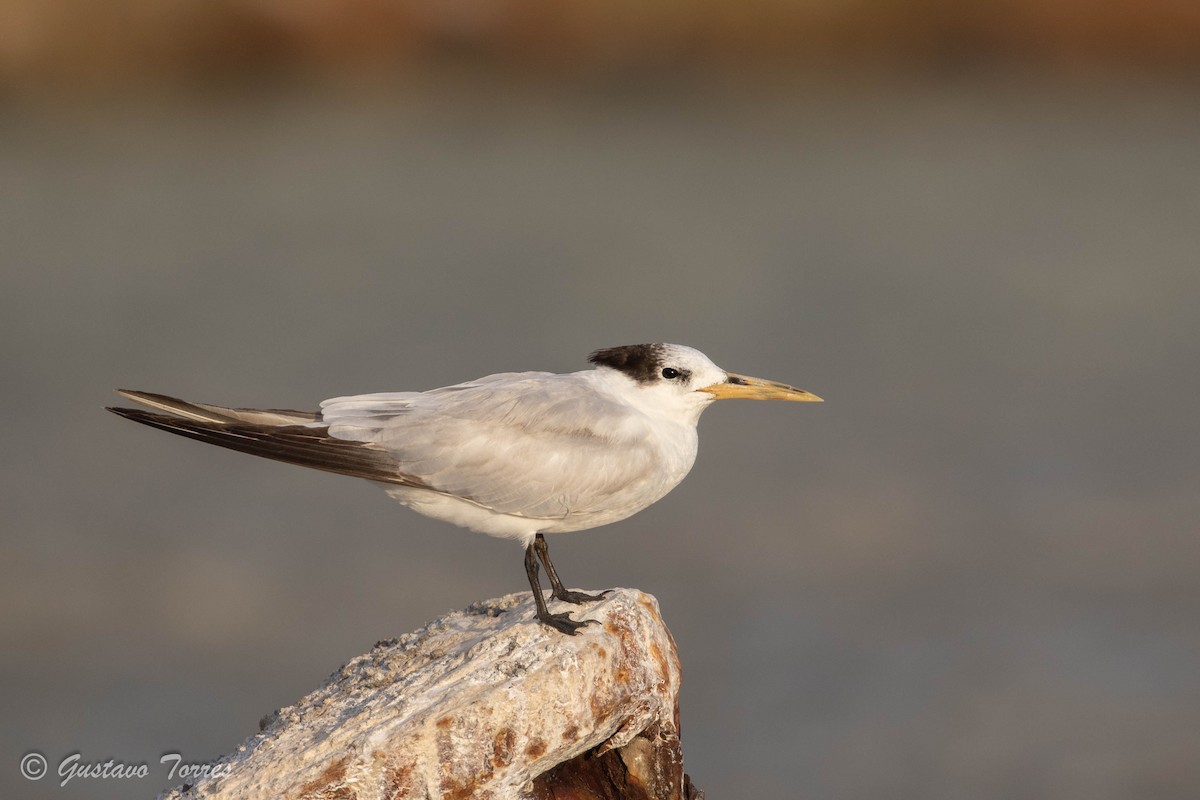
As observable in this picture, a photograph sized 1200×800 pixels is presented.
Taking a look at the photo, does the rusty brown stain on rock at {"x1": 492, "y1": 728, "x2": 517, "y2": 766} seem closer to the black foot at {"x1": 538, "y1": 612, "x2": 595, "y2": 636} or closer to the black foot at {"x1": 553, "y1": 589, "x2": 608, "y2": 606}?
the black foot at {"x1": 538, "y1": 612, "x2": 595, "y2": 636}

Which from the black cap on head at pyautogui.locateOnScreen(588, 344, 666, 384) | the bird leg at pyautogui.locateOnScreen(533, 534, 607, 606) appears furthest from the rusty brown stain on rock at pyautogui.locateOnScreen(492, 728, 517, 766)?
the black cap on head at pyautogui.locateOnScreen(588, 344, 666, 384)

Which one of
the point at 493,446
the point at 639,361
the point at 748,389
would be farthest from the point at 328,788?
the point at 748,389

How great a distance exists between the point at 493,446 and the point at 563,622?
781 mm

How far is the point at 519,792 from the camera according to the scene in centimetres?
507

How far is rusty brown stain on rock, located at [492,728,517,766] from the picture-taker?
196 inches

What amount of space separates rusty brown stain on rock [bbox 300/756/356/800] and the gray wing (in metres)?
Answer: 1.26

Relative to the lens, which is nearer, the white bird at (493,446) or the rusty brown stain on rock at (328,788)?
the rusty brown stain on rock at (328,788)

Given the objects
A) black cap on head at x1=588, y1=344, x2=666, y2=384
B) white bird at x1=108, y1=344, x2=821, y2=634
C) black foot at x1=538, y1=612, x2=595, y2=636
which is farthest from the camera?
black cap on head at x1=588, y1=344, x2=666, y2=384

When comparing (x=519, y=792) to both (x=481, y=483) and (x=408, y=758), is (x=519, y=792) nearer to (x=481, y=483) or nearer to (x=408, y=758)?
(x=408, y=758)

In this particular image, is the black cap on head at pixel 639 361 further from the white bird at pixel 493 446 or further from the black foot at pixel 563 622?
the black foot at pixel 563 622

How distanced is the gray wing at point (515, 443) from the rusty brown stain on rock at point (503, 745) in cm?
109

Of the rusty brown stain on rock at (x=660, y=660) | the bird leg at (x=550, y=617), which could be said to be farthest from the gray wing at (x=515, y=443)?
the rusty brown stain on rock at (x=660, y=660)

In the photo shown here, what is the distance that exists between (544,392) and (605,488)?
462 mm

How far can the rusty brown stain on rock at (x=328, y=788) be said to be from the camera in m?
4.86
